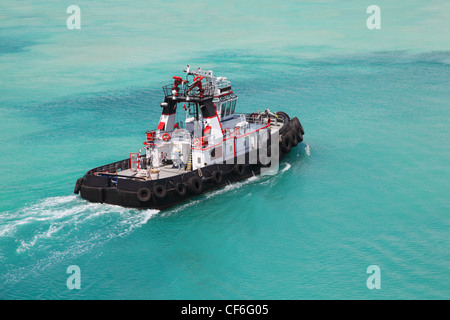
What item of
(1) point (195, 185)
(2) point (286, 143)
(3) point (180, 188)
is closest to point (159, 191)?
(3) point (180, 188)

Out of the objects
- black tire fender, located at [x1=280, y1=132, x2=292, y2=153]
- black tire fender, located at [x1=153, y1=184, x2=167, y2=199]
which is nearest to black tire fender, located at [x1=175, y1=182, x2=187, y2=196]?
black tire fender, located at [x1=153, y1=184, x2=167, y2=199]

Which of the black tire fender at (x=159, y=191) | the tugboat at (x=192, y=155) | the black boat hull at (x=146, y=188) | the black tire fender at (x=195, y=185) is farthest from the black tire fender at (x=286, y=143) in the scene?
the black tire fender at (x=159, y=191)

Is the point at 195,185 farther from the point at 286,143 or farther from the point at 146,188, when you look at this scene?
the point at 286,143

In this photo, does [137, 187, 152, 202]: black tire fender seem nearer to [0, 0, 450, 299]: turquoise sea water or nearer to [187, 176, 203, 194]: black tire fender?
[0, 0, 450, 299]: turquoise sea water

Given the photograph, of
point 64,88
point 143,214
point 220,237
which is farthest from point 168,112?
point 64,88

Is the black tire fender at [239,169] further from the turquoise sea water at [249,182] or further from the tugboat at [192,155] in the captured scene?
the turquoise sea water at [249,182]
